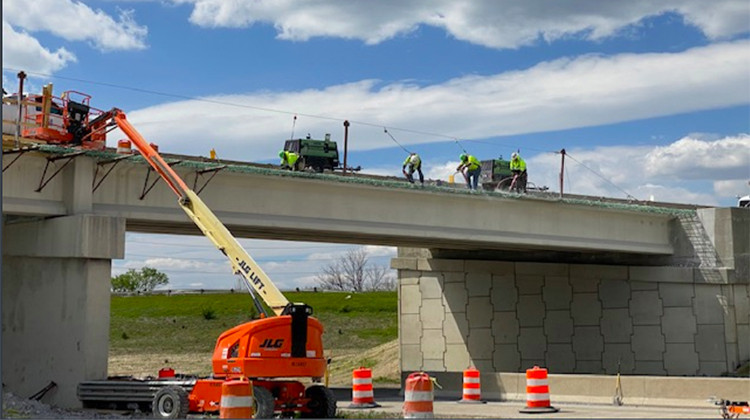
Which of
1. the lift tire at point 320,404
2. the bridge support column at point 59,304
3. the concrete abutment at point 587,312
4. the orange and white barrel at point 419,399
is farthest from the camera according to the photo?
the concrete abutment at point 587,312

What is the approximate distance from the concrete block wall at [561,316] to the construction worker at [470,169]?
614 cm

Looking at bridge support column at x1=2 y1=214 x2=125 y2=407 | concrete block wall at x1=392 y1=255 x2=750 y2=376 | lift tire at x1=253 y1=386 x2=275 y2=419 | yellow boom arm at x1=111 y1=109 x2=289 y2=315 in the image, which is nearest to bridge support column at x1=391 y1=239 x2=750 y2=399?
concrete block wall at x1=392 y1=255 x2=750 y2=376

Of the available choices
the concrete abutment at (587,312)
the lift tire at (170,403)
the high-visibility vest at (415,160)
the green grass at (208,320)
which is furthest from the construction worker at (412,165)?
the green grass at (208,320)

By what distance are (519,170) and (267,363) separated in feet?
65.0

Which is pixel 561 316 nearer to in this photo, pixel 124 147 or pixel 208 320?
pixel 124 147

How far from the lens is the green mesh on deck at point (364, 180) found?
992 inches

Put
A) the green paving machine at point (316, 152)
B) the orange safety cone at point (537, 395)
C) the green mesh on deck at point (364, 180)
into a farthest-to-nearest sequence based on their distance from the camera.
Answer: the green paving machine at point (316, 152), the green mesh on deck at point (364, 180), the orange safety cone at point (537, 395)

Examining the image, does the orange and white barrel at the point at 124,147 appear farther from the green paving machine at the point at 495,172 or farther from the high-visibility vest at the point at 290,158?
the green paving machine at the point at 495,172

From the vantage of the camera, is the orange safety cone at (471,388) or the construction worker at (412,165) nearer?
the orange safety cone at (471,388)

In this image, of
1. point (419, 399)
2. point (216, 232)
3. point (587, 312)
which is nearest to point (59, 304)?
point (216, 232)

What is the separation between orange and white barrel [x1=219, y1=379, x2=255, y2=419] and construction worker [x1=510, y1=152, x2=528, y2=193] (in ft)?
72.4

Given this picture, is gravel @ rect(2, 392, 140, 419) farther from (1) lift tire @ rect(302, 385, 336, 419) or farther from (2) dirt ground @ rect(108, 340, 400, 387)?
(2) dirt ground @ rect(108, 340, 400, 387)

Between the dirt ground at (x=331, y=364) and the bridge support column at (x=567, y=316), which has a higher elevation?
the bridge support column at (x=567, y=316)

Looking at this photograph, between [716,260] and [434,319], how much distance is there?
1147cm
